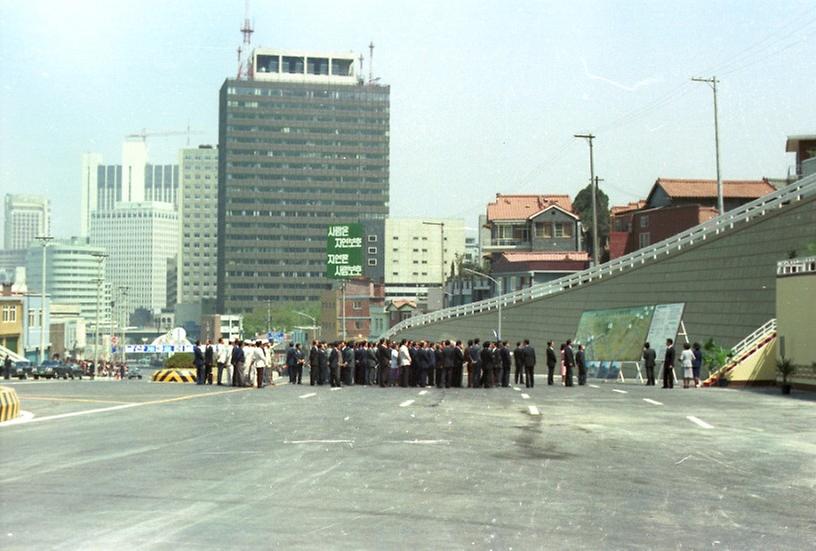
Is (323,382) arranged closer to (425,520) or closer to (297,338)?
(425,520)

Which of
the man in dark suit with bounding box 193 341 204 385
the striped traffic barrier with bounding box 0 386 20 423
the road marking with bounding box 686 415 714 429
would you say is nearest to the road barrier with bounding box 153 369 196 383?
the man in dark suit with bounding box 193 341 204 385

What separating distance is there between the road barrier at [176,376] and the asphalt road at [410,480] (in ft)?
81.3

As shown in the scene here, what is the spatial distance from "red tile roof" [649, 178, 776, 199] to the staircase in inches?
1608

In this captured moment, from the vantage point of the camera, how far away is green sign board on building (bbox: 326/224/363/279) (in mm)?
97500

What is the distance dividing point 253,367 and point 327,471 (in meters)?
28.2

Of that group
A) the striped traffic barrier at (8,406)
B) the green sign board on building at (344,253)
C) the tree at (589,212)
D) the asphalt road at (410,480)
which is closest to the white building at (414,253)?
the tree at (589,212)

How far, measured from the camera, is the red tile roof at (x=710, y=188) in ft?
270

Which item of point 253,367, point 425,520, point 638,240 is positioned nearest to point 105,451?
point 425,520

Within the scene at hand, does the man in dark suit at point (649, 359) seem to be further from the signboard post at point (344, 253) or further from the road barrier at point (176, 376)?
the signboard post at point (344, 253)

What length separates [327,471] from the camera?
14.7 metres

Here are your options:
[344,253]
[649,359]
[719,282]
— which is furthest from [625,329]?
[344,253]

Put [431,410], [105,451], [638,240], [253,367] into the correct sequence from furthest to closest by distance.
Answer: [638,240], [253,367], [431,410], [105,451]

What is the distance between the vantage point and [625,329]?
6031 cm

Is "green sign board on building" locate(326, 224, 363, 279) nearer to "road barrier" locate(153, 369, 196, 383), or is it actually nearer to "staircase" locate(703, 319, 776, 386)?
"road barrier" locate(153, 369, 196, 383)
